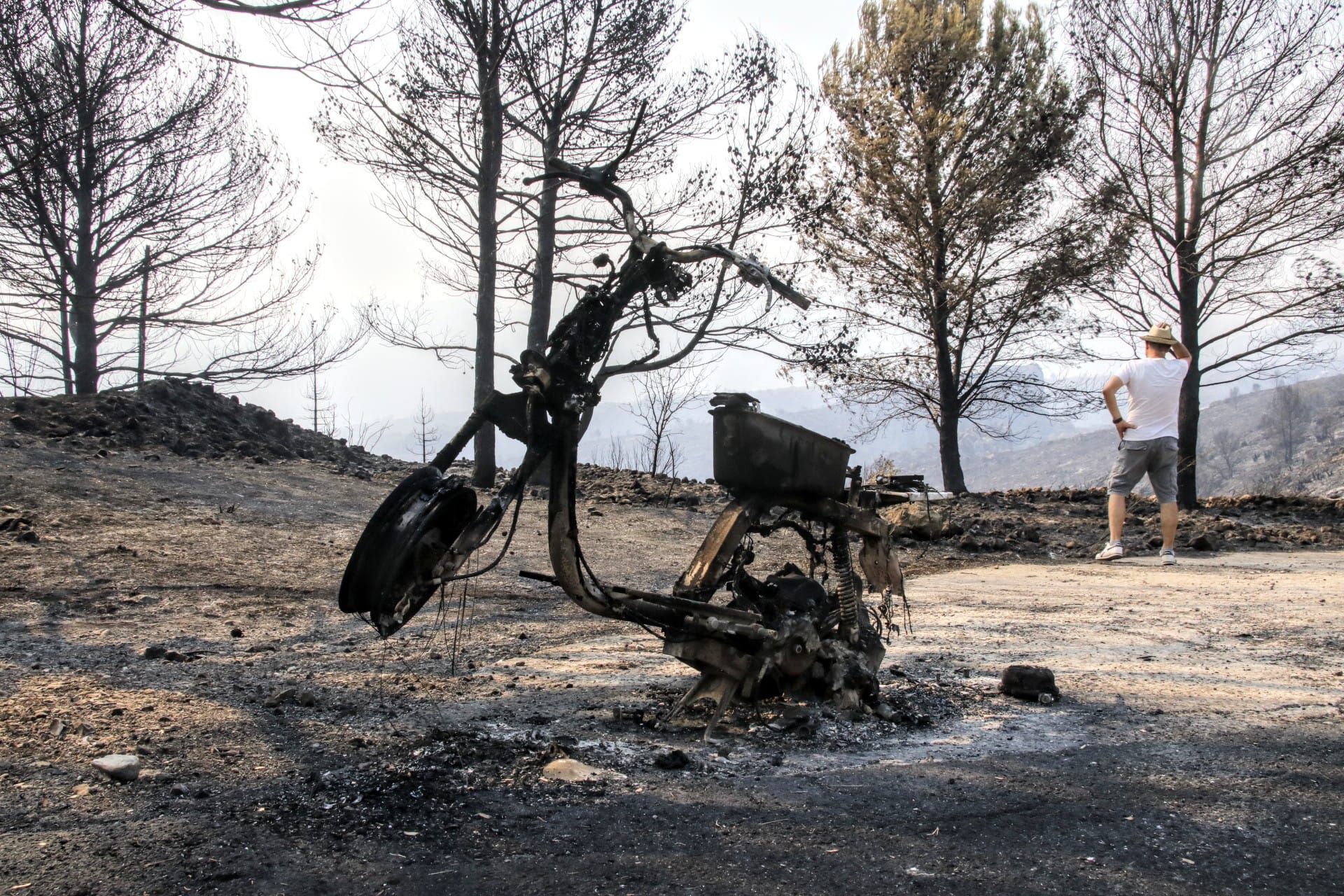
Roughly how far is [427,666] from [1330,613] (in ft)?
19.7

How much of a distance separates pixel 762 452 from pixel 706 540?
45 centimetres

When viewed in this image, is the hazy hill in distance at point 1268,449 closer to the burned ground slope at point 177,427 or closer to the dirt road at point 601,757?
the burned ground slope at point 177,427

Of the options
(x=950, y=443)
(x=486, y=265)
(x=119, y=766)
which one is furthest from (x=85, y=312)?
(x=119, y=766)

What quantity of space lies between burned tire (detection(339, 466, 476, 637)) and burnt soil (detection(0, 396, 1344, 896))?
336mm

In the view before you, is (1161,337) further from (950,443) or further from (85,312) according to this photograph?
(85,312)

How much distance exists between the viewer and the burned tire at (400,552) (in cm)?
323

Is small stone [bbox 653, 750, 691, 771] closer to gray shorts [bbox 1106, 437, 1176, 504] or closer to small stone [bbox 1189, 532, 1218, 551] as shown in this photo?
gray shorts [bbox 1106, 437, 1176, 504]

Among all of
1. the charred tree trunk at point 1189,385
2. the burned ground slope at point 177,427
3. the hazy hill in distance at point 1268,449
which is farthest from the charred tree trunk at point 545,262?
the hazy hill in distance at point 1268,449

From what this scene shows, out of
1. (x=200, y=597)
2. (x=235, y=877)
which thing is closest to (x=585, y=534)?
(x=200, y=597)

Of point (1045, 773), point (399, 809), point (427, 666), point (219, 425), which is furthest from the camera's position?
point (219, 425)

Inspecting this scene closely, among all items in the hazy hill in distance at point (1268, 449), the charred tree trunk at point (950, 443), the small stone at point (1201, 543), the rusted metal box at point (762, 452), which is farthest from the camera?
the hazy hill in distance at point (1268, 449)

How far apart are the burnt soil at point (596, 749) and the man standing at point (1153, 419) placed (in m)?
1.91

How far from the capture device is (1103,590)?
8.32 meters

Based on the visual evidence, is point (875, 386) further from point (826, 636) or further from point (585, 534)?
point (826, 636)
